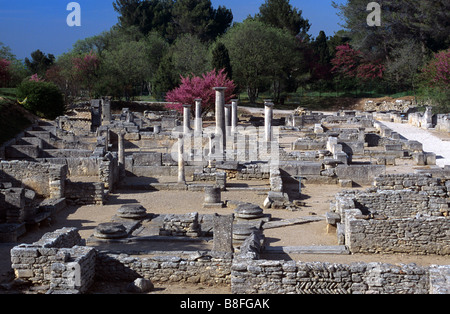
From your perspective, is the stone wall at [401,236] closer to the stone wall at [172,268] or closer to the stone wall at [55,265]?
the stone wall at [172,268]

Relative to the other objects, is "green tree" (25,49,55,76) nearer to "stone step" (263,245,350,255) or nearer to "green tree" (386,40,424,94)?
"green tree" (386,40,424,94)

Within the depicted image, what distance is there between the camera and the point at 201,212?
17.4 m

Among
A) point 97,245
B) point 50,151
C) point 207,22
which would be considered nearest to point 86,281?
point 97,245

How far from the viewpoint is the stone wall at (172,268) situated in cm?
993

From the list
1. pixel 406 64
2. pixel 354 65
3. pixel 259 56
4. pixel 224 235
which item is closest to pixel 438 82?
pixel 406 64

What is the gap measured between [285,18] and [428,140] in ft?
118

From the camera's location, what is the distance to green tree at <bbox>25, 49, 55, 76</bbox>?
71.1m

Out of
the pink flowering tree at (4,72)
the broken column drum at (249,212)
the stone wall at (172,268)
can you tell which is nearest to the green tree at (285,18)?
the pink flowering tree at (4,72)

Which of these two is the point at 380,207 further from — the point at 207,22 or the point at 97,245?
the point at 207,22

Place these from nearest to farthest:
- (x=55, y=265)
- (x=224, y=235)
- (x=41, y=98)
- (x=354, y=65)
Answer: (x=55, y=265) < (x=224, y=235) < (x=41, y=98) < (x=354, y=65)

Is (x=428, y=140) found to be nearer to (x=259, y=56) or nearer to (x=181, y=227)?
(x=181, y=227)

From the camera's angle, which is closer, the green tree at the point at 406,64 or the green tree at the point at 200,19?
the green tree at the point at 406,64

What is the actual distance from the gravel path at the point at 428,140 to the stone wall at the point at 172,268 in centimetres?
1735
